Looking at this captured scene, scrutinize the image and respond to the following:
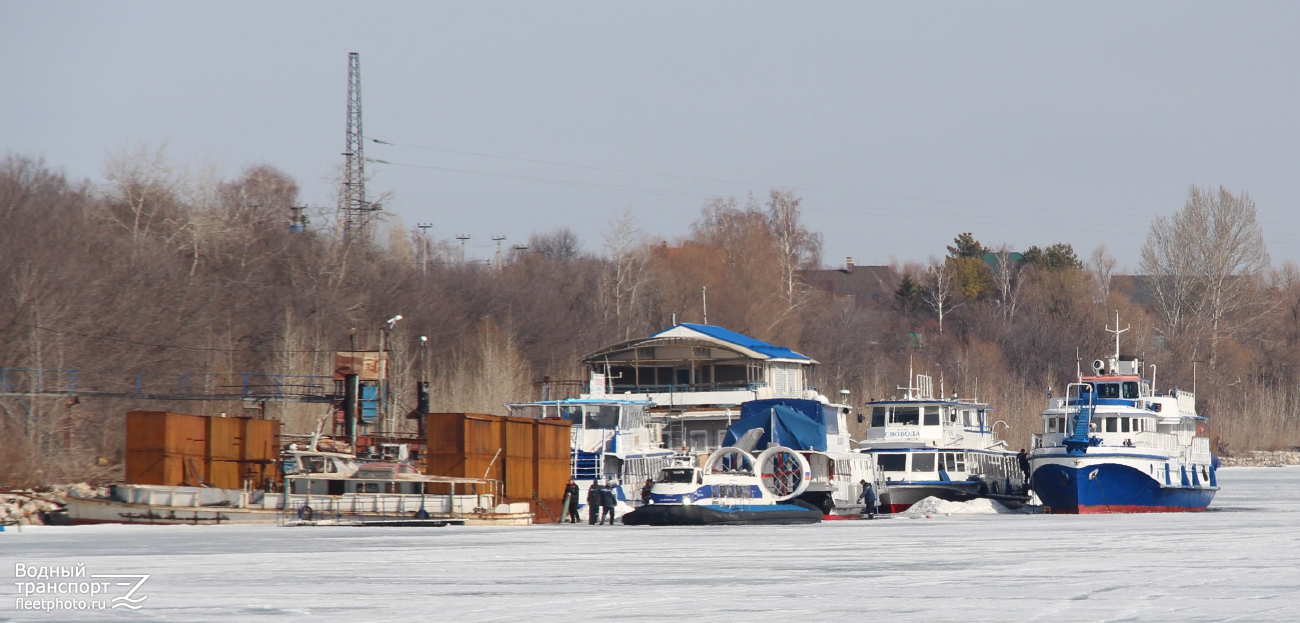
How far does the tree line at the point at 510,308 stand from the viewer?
55.2 metres

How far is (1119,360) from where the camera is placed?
166 feet

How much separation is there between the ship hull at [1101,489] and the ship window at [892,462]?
4.95 m

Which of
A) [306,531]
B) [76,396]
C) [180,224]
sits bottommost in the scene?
[306,531]

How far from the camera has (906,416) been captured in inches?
2028

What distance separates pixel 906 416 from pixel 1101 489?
302 inches

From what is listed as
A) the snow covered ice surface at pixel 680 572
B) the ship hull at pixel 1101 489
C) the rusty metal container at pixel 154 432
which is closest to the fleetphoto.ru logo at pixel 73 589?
the snow covered ice surface at pixel 680 572

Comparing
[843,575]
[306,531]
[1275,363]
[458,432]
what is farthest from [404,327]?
[1275,363]

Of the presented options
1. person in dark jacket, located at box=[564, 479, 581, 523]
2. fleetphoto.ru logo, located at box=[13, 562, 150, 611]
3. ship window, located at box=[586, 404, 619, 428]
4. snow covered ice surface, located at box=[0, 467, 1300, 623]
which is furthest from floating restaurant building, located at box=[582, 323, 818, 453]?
fleetphoto.ru logo, located at box=[13, 562, 150, 611]

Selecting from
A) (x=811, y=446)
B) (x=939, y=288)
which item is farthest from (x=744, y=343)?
(x=939, y=288)

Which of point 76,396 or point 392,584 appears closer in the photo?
point 392,584

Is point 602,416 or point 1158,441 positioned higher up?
point 602,416

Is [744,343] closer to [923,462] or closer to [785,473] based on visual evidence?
[923,462]

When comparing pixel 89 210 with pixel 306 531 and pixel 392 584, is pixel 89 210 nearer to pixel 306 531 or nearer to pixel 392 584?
pixel 306 531

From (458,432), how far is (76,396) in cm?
1418
